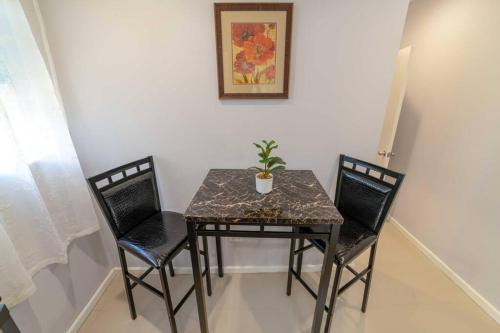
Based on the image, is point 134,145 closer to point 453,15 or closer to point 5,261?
point 5,261

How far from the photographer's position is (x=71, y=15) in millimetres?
1293

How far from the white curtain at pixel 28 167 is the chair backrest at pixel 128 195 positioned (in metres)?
0.23

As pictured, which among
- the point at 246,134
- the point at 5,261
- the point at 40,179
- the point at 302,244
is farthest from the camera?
the point at 302,244

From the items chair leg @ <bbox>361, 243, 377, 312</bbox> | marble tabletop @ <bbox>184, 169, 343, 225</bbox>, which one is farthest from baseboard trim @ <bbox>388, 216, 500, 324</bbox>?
marble tabletop @ <bbox>184, 169, 343, 225</bbox>

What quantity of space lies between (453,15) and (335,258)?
7.57 feet

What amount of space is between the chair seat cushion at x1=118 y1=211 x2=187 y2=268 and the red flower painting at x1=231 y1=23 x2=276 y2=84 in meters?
1.07

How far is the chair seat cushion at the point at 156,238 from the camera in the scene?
3.98 feet

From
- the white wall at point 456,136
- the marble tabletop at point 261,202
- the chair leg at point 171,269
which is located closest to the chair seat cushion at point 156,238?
the marble tabletop at point 261,202

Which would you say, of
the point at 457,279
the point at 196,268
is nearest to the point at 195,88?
the point at 196,268

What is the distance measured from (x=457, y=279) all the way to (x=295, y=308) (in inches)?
55.6

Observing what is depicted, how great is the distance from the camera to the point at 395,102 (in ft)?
6.75

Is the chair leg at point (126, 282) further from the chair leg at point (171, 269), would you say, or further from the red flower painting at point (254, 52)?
the red flower painting at point (254, 52)

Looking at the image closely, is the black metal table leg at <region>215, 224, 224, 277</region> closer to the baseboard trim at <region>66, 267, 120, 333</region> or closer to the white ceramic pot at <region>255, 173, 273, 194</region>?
the white ceramic pot at <region>255, 173, 273, 194</region>

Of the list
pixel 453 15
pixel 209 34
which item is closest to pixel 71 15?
pixel 209 34
